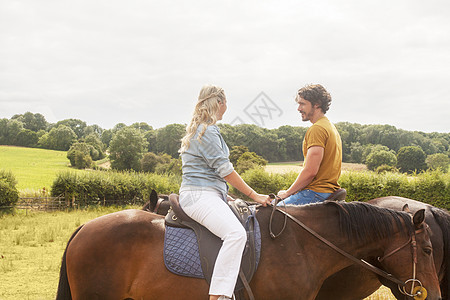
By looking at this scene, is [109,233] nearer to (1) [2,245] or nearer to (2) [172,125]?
(1) [2,245]

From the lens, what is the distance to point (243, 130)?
45.7 metres

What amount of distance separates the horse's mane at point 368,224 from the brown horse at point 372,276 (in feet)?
2.63

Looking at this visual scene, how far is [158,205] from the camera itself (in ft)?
19.6

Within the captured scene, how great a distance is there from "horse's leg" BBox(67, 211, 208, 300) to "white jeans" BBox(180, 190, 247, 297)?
0.85ft

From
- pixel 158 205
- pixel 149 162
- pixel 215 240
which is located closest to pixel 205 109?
pixel 215 240

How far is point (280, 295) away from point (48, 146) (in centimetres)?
9463

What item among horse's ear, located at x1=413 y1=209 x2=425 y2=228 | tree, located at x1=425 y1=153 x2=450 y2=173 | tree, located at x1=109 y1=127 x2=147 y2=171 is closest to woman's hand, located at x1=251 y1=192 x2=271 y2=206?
horse's ear, located at x1=413 y1=209 x2=425 y2=228

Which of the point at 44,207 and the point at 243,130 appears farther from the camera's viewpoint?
the point at 243,130

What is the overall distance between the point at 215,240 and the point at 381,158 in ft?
195

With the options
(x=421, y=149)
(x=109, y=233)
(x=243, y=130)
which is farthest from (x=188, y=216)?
(x=421, y=149)

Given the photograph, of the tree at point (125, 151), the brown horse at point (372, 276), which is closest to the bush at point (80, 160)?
the tree at point (125, 151)

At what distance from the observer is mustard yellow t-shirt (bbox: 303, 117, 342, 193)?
12.8ft

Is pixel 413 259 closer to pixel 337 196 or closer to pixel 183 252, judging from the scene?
pixel 337 196

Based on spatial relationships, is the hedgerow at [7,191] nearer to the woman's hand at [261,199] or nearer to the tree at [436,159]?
the woman's hand at [261,199]
